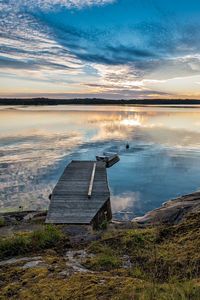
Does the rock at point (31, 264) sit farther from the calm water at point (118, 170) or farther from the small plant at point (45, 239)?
the calm water at point (118, 170)

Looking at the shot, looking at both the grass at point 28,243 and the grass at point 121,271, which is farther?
the grass at point 28,243

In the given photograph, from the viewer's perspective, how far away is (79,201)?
12.7m

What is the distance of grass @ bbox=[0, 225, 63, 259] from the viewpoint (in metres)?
5.57

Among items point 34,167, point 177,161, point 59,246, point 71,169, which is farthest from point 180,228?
point 177,161

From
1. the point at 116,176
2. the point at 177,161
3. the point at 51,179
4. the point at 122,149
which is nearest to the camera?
the point at 51,179

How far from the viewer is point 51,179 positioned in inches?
850

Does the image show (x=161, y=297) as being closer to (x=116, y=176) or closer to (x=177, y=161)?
(x=116, y=176)

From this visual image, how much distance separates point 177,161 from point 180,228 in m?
24.2

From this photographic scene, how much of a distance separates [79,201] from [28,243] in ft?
22.6

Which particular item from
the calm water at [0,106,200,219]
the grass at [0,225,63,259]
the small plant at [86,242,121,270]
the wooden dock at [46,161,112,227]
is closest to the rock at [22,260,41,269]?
the grass at [0,225,63,259]

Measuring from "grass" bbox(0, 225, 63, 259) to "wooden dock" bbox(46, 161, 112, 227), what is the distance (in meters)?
4.17

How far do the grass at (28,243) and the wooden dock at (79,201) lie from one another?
417 cm

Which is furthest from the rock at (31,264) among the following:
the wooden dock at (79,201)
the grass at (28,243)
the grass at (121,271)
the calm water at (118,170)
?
the calm water at (118,170)

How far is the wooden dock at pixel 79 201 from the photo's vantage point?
36.1ft
